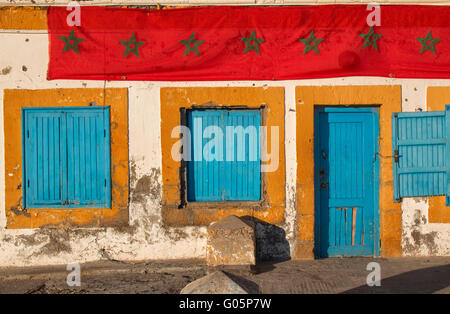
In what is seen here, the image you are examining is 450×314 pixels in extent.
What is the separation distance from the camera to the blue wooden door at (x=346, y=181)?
701 centimetres

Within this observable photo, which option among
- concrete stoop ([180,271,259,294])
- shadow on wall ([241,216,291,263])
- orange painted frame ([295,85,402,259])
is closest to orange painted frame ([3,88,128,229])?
shadow on wall ([241,216,291,263])

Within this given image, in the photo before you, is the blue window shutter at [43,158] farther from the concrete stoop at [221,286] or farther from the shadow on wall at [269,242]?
the concrete stoop at [221,286]

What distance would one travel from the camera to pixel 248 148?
6969 mm

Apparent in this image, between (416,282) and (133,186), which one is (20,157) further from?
(416,282)

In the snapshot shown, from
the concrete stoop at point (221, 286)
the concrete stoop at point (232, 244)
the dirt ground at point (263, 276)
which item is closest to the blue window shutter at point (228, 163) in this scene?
the concrete stoop at point (232, 244)

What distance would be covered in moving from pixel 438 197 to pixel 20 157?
6.46 meters

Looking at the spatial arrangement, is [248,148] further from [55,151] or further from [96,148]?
[55,151]

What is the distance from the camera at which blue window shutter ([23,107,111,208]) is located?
6.87 meters

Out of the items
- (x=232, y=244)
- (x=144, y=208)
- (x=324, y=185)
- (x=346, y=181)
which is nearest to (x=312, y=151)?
(x=324, y=185)

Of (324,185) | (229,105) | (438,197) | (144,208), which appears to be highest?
(229,105)

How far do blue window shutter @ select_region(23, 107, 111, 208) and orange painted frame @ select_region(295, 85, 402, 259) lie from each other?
297 centimetres

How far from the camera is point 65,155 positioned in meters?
6.88

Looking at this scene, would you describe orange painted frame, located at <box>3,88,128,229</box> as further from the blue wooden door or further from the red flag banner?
the blue wooden door

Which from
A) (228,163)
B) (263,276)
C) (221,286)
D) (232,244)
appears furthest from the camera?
(228,163)
